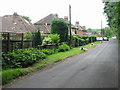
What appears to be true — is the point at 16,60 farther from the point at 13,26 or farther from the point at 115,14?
the point at 13,26

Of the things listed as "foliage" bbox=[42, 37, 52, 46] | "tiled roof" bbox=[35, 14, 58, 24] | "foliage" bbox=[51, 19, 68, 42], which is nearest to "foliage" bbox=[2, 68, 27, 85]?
"foliage" bbox=[42, 37, 52, 46]

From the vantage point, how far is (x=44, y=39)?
67.4 feet

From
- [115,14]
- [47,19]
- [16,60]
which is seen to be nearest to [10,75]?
[16,60]

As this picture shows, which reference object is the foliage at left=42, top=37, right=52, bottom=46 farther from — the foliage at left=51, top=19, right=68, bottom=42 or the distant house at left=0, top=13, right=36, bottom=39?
the distant house at left=0, top=13, right=36, bottom=39

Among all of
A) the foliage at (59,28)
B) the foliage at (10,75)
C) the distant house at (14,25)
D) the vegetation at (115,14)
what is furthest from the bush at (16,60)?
the distant house at (14,25)

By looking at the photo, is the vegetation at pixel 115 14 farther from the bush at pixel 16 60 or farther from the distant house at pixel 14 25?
the distant house at pixel 14 25

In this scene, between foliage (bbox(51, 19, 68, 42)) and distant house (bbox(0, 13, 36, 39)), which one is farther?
distant house (bbox(0, 13, 36, 39))

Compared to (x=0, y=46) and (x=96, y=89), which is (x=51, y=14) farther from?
(x=96, y=89)

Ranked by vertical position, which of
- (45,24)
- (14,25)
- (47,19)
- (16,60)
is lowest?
(16,60)

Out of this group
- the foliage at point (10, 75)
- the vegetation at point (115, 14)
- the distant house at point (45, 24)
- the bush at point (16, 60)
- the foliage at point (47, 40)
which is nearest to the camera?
the foliage at point (10, 75)

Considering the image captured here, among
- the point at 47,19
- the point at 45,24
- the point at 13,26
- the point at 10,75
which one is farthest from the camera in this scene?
the point at 47,19

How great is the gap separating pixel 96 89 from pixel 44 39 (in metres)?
14.8

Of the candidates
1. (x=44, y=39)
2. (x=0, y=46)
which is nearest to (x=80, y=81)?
(x=0, y=46)

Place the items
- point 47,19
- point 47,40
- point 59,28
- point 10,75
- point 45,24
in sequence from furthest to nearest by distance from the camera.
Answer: point 47,19, point 45,24, point 59,28, point 47,40, point 10,75
